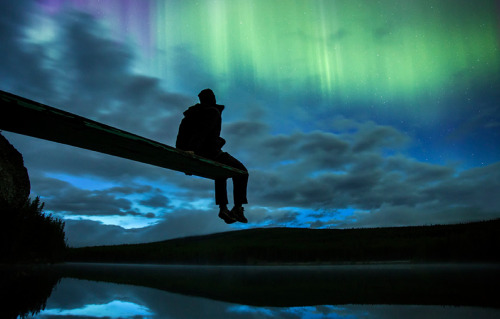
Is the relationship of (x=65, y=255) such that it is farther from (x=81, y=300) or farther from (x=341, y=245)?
(x=341, y=245)

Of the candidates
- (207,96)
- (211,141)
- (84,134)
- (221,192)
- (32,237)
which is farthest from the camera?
(32,237)

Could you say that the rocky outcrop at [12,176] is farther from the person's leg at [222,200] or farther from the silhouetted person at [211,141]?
the person's leg at [222,200]

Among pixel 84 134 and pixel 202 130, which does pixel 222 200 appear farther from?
pixel 84 134

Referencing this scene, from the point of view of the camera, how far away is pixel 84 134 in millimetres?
6129

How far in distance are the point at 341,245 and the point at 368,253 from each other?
11815mm

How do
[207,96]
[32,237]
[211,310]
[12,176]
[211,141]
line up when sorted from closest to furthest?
[211,310] < [207,96] < [211,141] < [12,176] < [32,237]

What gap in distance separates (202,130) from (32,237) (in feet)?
72.5

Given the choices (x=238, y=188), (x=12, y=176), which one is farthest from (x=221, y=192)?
(x=12, y=176)

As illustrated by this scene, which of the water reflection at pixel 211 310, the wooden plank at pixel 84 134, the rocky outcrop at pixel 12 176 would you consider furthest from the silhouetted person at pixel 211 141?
the rocky outcrop at pixel 12 176

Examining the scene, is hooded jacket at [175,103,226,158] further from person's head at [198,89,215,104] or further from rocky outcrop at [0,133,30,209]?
rocky outcrop at [0,133,30,209]

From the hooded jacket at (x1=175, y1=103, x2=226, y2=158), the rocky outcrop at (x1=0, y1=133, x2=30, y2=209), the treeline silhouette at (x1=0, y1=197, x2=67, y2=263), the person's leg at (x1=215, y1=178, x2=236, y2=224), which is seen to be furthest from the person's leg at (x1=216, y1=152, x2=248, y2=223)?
the treeline silhouette at (x1=0, y1=197, x2=67, y2=263)

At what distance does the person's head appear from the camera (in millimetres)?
8570

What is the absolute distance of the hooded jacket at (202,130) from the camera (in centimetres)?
842

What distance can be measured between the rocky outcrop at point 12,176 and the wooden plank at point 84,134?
8.09 metres
